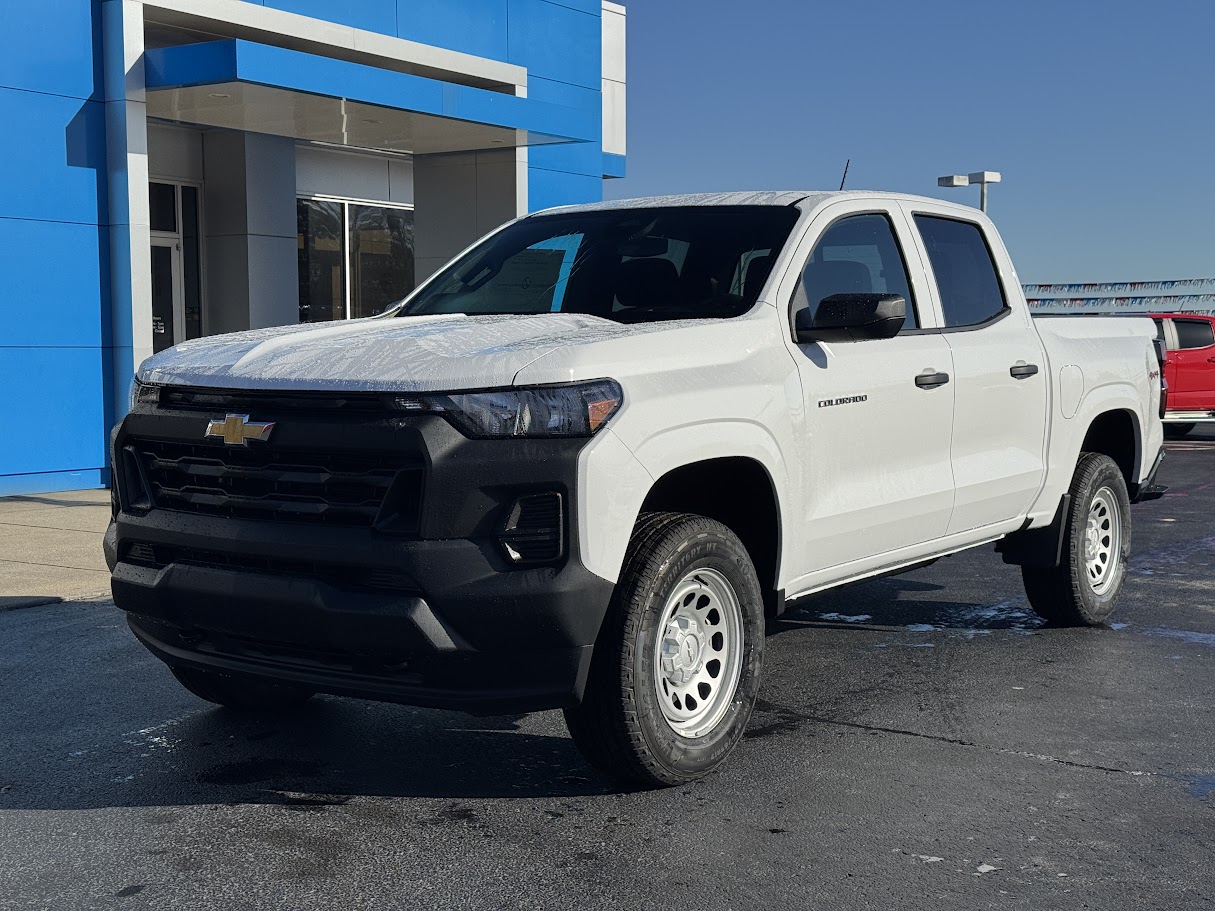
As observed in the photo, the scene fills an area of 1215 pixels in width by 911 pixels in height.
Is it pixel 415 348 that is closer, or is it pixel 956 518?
pixel 415 348

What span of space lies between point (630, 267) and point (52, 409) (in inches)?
395

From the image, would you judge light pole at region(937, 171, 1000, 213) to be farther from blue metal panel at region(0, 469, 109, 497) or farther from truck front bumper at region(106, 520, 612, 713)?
truck front bumper at region(106, 520, 612, 713)

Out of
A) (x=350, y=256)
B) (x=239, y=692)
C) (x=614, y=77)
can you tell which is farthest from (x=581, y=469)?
(x=614, y=77)

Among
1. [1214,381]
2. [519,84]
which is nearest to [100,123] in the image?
[519,84]

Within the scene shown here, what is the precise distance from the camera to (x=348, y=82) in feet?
50.2

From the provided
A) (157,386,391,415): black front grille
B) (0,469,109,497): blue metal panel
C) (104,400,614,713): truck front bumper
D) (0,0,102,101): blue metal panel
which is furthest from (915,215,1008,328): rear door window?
(0,469,109,497): blue metal panel

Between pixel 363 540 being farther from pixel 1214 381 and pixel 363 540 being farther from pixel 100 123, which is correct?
pixel 1214 381

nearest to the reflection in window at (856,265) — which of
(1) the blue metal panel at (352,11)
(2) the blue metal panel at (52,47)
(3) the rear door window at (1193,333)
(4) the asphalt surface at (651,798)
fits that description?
(4) the asphalt surface at (651,798)

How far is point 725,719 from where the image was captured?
5.09 metres

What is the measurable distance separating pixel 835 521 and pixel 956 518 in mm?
1082

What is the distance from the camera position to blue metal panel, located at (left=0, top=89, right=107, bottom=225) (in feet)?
45.2

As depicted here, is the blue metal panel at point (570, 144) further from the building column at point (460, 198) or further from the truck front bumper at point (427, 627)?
the truck front bumper at point (427, 627)

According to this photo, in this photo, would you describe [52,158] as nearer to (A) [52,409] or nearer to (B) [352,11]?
(A) [52,409]

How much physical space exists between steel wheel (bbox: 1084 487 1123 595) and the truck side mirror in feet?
8.94
